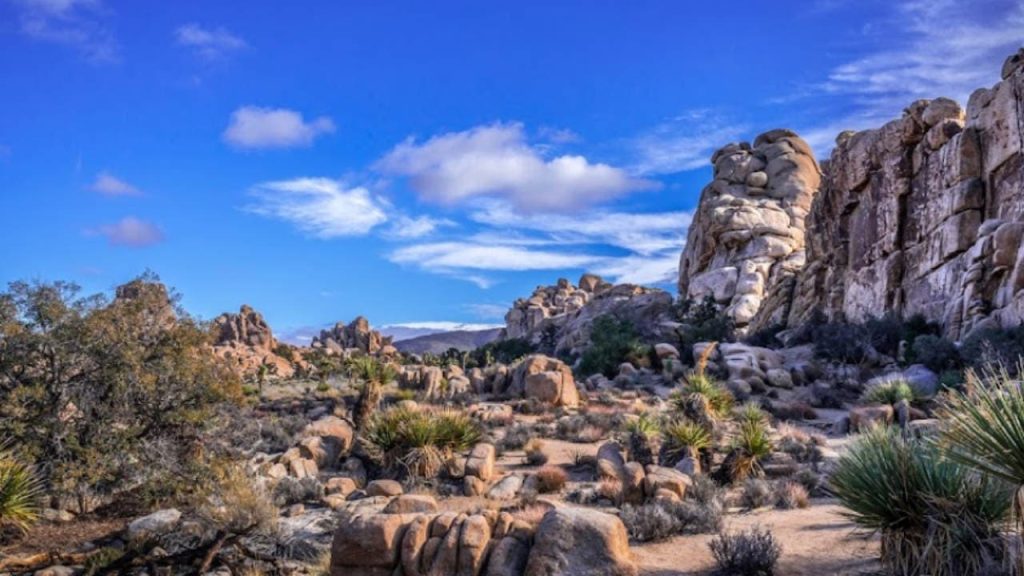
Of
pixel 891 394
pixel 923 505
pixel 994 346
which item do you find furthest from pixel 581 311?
pixel 923 505

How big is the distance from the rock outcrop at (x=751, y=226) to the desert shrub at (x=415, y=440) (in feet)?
136

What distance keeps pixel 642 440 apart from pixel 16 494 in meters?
10.9

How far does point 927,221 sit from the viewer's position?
3706cm

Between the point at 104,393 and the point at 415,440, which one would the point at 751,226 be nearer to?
the point at 415,440

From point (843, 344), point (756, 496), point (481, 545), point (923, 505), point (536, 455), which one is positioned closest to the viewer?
point (923, 505)

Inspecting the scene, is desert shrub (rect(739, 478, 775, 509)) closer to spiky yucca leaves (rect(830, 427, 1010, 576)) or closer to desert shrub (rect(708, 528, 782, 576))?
desert shrub (rect(708, 528, 782, 576))

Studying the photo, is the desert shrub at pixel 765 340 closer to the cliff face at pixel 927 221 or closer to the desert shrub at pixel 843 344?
the desert shrub at pixel 843 344

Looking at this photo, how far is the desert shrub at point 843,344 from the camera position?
3148cm

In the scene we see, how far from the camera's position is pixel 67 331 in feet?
43.8

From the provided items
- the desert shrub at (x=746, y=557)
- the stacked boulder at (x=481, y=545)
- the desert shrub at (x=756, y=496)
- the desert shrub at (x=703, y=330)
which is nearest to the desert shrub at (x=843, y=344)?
the desert shrub at (x=703, y=330)

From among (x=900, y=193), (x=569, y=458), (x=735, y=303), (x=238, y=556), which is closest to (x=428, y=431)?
(x=569, y=458)

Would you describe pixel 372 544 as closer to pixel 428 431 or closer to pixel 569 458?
pixel 428 431

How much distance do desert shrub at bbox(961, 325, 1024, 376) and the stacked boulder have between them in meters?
18.5

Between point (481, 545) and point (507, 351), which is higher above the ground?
point (507, 351)
